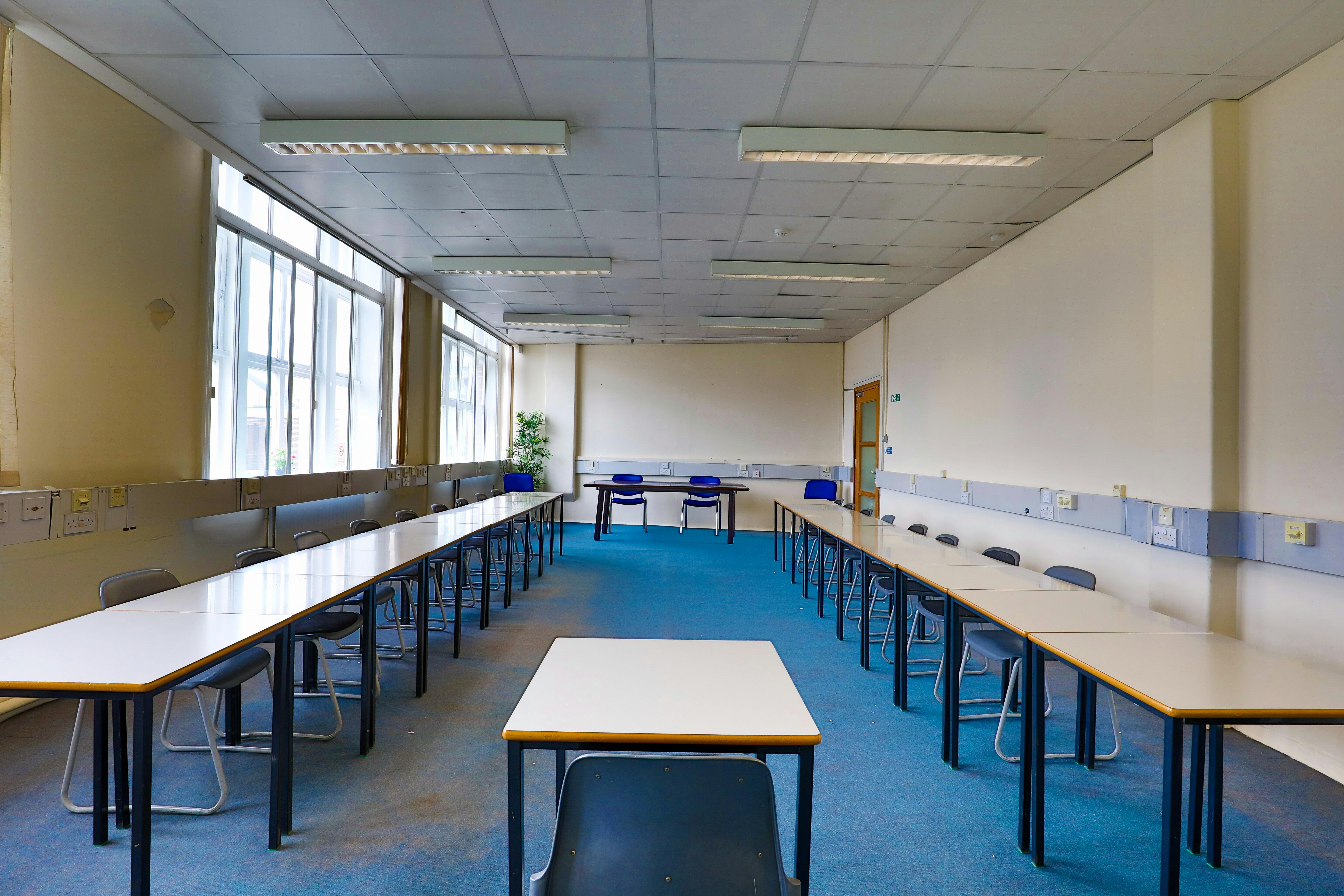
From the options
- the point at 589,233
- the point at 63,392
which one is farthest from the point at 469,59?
the point at 63,392

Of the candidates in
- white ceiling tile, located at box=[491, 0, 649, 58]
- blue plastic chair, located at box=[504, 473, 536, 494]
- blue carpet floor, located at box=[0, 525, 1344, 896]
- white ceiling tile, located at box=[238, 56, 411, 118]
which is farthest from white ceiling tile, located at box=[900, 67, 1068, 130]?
blue plastic chair, located at box=[504, 473, 536, 494]

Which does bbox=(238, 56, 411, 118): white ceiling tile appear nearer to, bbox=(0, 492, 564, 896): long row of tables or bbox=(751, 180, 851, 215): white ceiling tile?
bbox=(751, 180, 851, 215): white ceiling tile

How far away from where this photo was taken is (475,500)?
7664 mm

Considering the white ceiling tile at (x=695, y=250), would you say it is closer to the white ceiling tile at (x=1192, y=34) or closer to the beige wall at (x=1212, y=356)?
the beige wall at (x=1212, y=356)

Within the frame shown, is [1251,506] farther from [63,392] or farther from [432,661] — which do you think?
[63,392]

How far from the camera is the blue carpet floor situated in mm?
1979

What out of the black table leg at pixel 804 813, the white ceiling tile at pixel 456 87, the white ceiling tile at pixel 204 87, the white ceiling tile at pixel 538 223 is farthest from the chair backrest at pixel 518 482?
the black table leg at pixel 804 813

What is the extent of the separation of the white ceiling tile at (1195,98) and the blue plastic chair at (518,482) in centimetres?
841

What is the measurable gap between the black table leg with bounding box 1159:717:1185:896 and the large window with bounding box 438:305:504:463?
7.65 m

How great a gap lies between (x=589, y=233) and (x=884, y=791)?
175 inches

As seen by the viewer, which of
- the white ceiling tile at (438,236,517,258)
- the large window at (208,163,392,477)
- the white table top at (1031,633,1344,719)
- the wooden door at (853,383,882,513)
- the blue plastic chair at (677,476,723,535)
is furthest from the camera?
the blue plastic chair at (677,476,723,535)

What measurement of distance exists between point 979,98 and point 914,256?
2.49 meters

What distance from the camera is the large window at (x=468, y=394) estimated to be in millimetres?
8555

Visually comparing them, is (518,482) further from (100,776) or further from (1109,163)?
(1109,163)
